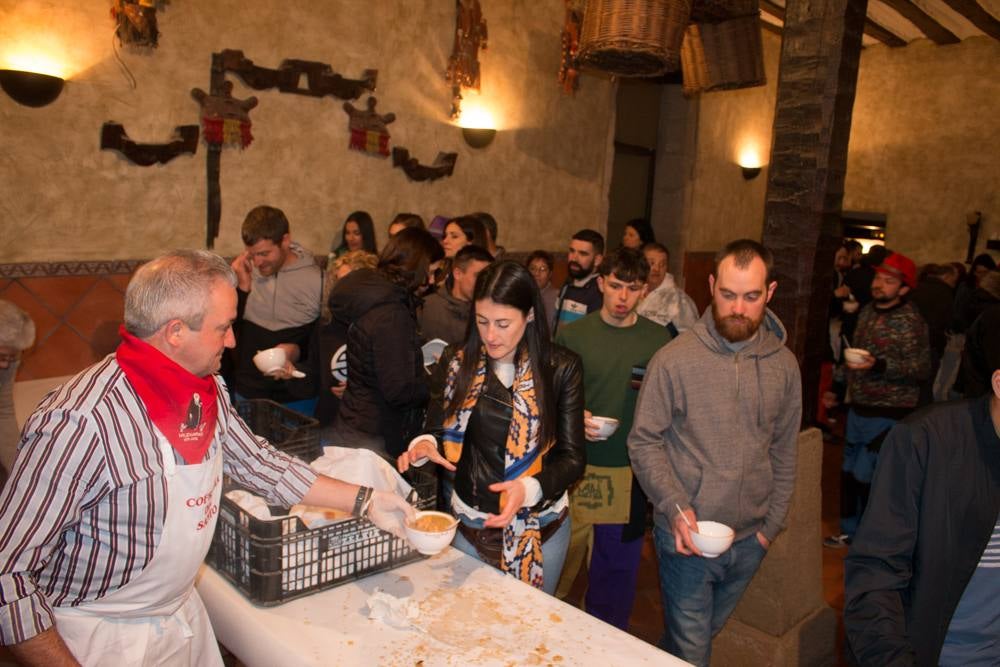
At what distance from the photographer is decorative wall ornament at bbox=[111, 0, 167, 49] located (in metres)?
4.71

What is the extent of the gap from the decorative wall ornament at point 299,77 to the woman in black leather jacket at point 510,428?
3853mm

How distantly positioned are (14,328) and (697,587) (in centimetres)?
278

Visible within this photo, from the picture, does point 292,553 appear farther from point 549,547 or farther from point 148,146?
point 148,146

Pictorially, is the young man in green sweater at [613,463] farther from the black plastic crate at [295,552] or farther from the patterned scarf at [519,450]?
the black plastic crate at [295,552]

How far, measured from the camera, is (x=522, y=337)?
2475 mm

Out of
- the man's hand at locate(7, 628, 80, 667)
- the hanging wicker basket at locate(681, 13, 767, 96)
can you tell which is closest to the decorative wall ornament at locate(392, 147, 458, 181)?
the hanging wicker basket at locate(681, 13, 767, 96)

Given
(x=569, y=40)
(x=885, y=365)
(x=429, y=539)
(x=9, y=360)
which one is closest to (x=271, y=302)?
(x=9, y=360)

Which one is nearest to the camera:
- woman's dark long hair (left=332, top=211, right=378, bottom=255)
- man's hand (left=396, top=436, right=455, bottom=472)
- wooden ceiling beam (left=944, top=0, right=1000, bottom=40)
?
man's hand (left=396, top=436, right=455, bottom=472)

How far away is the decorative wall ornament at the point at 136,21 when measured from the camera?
4.71 metres

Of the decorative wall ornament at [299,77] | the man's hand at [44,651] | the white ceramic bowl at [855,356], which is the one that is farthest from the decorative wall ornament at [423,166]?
the man's hand at [44,651]

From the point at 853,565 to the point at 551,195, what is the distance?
22.9 feet

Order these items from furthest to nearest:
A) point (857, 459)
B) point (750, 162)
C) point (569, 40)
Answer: point (750, 162), point (569, 40), point (857, 459)

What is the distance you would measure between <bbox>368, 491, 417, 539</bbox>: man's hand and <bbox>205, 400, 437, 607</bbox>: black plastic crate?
5 cm

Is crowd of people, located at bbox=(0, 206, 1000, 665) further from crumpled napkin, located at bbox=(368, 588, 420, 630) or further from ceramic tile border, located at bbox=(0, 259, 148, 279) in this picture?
ceramic tile border, located at bbox=(0, 259, 148, 279)
